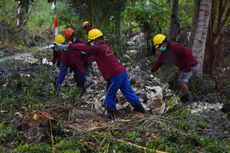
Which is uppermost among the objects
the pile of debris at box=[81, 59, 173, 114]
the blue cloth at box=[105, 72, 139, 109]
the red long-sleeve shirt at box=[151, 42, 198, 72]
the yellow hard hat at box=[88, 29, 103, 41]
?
the yellow hard hat at box=[88, 29, 103, 41]

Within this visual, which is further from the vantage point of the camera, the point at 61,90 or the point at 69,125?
the point at 61,90

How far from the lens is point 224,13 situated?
44.1ft

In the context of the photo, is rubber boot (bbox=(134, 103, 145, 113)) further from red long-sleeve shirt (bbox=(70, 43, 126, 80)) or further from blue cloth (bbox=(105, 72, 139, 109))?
red long-sleeve shirt (bbox=(70, 43, 126, 80))

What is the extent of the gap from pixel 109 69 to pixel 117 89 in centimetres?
43

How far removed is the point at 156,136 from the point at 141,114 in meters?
1.49

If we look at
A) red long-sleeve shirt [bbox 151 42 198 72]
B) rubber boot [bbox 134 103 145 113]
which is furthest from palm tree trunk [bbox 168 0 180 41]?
rubber boot [bbox 134 103 145 113]

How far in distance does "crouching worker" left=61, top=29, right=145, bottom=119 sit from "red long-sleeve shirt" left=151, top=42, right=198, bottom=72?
1621 mm

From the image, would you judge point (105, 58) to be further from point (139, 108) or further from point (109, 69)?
point (139, 108)

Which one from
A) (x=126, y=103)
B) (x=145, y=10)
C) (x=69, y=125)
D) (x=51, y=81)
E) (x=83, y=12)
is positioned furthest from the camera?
(x=83, y=12)

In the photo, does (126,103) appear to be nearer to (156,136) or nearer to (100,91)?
Result: (100,91)

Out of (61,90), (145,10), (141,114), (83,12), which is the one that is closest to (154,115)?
(141,114)

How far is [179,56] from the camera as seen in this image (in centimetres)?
1078

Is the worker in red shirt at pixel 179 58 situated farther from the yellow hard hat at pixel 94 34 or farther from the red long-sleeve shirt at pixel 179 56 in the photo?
the yellow hard hat at pixel 94 34

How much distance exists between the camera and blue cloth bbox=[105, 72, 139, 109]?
30.6 ft
